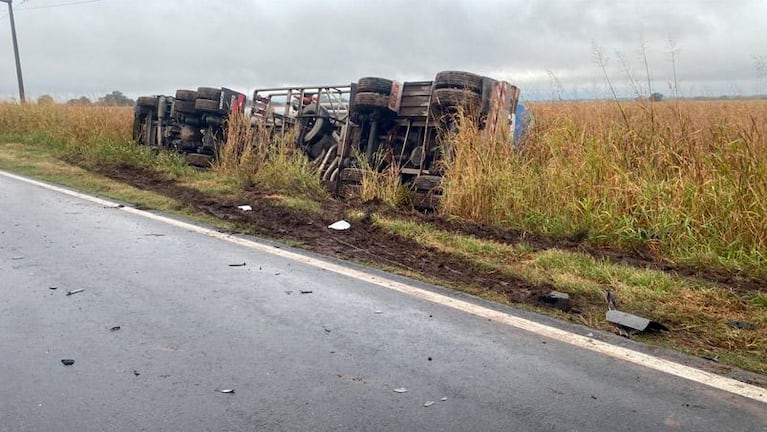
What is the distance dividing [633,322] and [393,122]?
7231 millimetres

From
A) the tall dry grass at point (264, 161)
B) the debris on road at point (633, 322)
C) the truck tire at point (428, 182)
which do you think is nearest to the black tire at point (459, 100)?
the truck tire at point (428, 182)

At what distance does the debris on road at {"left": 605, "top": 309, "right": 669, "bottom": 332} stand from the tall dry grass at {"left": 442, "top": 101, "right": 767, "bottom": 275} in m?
1.95

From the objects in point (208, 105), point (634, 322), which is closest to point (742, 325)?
point (634, 322)

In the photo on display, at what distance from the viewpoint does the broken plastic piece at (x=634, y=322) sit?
13.5ft

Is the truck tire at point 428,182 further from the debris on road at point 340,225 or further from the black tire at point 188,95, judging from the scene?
the black tire at point 188,95

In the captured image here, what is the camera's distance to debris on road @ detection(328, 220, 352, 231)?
7348 mm

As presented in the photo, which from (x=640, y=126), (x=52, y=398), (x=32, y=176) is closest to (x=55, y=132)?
(x=32, y=176)

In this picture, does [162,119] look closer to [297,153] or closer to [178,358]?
[297,153]

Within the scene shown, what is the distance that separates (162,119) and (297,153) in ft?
18.0

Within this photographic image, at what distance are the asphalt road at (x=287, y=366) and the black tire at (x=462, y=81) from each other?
5098 millimetres

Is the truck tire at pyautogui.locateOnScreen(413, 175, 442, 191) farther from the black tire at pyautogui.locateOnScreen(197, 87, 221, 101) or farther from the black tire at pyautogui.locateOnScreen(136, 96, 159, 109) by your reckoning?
the black tire at pyautogui.locateOnScreen(136, 96, 159, 109)

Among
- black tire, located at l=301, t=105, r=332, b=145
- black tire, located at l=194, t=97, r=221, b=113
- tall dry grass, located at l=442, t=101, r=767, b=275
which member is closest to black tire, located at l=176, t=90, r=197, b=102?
black tire, located at l=194, t=97, r=221, b=113

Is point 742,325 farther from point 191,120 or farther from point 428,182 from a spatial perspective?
point 191,120

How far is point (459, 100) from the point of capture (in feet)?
30.4
